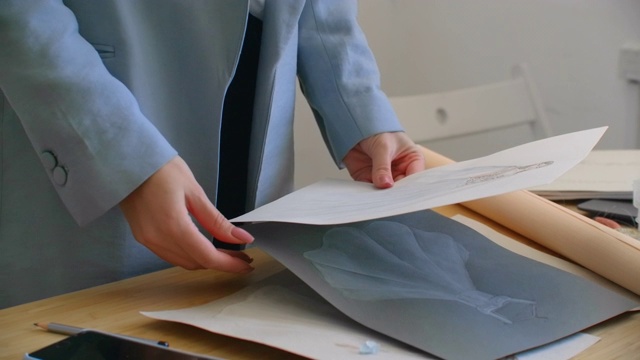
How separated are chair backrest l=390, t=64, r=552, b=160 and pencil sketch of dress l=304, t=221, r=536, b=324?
3.08 feet

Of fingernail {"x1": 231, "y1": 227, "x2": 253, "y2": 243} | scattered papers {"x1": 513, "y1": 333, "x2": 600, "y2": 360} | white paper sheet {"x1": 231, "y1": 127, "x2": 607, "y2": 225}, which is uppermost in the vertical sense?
white paper sheet {"x1": 231, "y1": 127, "x2": 607, "y2": 225}

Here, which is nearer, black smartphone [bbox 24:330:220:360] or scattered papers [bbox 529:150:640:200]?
black smartphone [bbox 24:330:220:360]

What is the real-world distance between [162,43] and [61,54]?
0.50 ft

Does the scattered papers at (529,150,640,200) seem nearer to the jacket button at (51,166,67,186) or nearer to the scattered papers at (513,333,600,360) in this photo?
the scattered papers at (513,333,600,360)

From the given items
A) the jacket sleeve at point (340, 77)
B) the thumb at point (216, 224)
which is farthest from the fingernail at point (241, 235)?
the jacket sleeve at point (340, 77)

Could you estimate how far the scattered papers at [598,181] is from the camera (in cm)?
111

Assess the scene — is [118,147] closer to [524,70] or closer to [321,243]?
[321,243]

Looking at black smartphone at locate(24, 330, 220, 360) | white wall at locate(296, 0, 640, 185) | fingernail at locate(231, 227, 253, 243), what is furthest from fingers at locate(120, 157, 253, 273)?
white wall at locate(296, 0, 640, 185)

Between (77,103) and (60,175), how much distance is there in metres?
0.07

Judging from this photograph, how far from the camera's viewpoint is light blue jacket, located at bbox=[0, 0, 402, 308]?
29.7 inches

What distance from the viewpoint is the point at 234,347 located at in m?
0.63

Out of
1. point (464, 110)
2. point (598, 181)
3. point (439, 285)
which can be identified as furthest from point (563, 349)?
point (464, 110)

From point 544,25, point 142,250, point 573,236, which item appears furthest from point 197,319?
point 544,25

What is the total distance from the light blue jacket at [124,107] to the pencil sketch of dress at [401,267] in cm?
17
